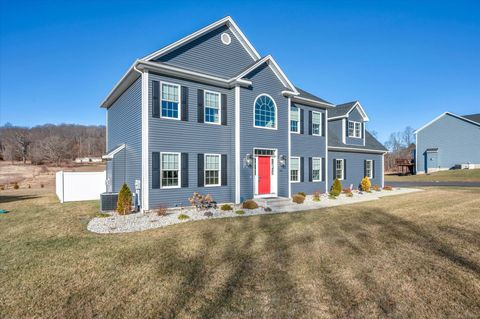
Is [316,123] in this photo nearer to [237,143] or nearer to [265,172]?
[265,172]

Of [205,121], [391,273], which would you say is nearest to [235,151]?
[205,121]

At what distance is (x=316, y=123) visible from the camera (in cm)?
1705

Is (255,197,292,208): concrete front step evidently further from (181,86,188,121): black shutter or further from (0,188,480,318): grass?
(181,86,188,121): black shutter

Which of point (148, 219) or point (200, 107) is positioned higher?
point (200, 107)

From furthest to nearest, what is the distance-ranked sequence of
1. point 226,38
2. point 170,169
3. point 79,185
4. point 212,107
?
point 79,185
point 226,38
point 212,107
point 170,169

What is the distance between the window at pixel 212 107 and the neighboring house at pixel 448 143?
38734 millimetres

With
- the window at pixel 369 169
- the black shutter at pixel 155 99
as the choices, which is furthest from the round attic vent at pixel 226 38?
the window at pixel 369 169

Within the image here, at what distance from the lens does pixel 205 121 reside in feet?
39.7

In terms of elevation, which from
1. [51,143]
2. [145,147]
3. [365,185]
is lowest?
[365,185]

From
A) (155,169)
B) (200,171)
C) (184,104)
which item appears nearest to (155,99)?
(184,104)

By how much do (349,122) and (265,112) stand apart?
899 centimetres

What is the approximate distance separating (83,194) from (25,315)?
13.3 meters

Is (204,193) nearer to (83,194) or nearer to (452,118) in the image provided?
(83,194)

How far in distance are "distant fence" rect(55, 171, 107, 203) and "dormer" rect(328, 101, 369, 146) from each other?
16.3 metres
